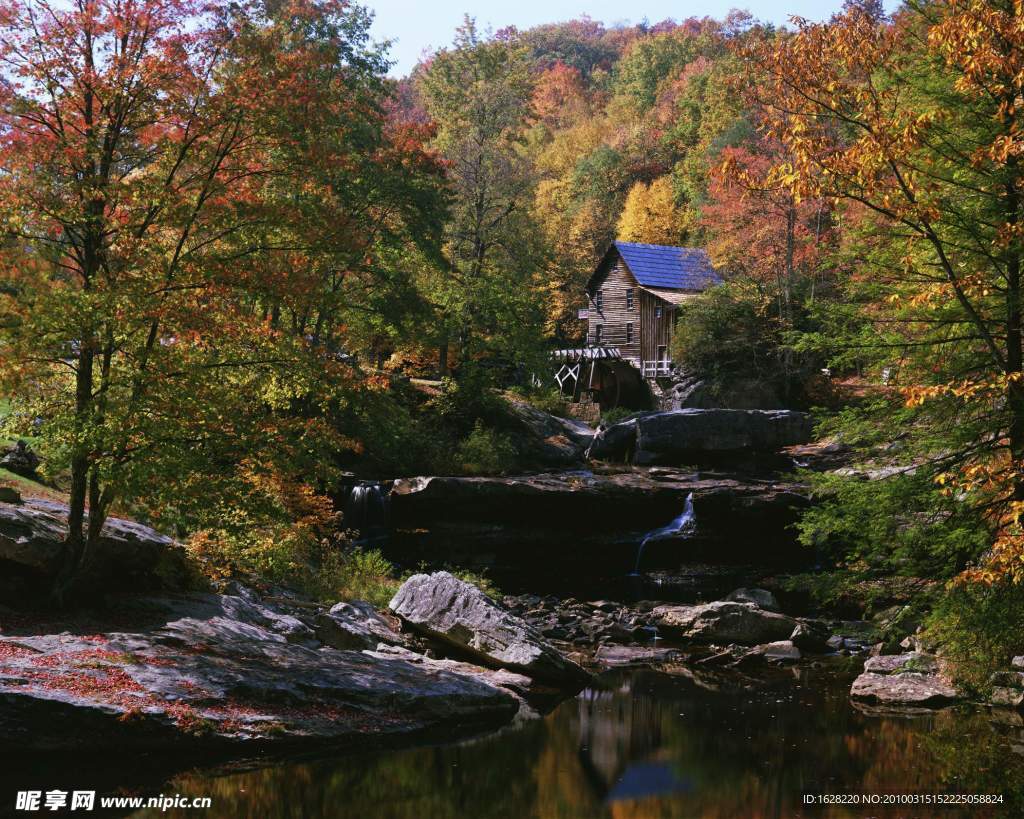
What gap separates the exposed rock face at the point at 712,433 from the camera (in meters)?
28.3

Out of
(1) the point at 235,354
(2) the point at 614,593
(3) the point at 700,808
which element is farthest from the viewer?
(2) the point at 614,593

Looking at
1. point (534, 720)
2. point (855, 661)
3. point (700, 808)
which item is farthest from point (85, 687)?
point (855, 661)

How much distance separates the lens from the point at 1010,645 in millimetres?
11672

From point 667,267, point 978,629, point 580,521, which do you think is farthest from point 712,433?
point 667,267

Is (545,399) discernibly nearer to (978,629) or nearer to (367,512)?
(367,512)

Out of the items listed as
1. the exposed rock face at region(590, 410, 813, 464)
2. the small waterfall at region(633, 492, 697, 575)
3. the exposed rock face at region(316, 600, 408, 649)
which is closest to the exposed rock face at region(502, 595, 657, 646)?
the exposed rock face at region(316, 600, 408, 649)

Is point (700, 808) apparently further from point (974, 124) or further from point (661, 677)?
point (974, 124)

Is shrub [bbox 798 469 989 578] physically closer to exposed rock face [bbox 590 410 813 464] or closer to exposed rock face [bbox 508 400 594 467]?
exposed rock face [bbox 590 410 813 464]

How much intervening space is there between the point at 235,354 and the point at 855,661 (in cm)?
1039

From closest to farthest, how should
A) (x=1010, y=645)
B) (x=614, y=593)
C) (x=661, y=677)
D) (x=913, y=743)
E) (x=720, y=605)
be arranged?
(x=913, y=743) < (x=1010, y=645) < (x=661, y=677) < (x=720, y=605) < (x=614, y=593)

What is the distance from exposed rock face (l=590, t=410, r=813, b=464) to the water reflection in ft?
55.0

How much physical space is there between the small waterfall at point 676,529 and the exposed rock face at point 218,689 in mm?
12516

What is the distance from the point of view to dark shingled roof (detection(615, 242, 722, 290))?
4372 cm

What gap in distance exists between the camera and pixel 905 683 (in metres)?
11.9
